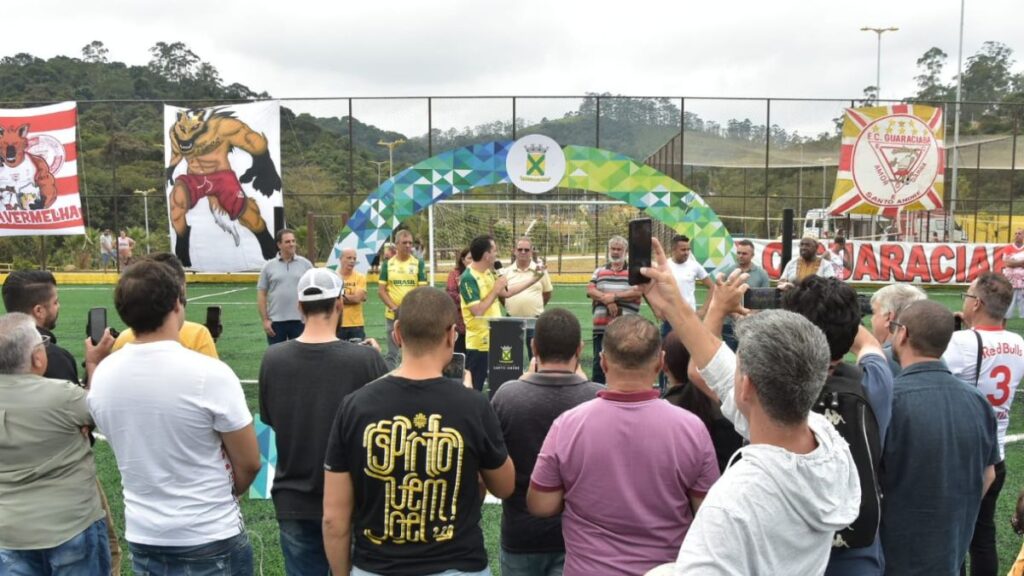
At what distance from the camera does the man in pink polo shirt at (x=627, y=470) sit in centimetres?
251

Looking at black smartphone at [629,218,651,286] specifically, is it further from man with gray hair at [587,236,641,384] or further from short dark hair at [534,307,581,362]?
man with gray hair at [587,236,641,384]

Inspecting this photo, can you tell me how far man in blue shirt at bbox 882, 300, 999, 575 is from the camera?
2881mm

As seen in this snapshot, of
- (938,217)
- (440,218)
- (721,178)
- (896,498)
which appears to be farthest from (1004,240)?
(896,498)

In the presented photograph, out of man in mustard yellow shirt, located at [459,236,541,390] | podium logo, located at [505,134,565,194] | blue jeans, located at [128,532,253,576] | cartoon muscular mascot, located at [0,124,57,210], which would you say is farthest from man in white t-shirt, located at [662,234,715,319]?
cartoon muscular mascot, located at [0,124,57,210]

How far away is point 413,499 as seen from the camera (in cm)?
247

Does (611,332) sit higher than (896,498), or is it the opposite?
(611,332)

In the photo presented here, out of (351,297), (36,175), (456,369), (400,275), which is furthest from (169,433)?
(36,175)

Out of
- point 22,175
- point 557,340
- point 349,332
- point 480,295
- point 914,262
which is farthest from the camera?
point 22,175

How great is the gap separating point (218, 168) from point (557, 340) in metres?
19.8

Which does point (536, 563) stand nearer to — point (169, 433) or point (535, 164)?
point (169, 433)

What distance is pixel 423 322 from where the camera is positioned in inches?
99.8

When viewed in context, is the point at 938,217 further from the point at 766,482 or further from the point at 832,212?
the point at 766,482

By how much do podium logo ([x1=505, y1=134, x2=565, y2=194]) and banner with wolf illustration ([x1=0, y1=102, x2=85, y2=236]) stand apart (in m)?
16.7

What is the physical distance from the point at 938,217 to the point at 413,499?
105ft
